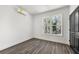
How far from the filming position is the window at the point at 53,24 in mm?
5125

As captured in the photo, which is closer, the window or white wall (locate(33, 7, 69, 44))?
white wall (locate(33, 7, 69, 44))

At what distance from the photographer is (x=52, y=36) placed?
18.0ft

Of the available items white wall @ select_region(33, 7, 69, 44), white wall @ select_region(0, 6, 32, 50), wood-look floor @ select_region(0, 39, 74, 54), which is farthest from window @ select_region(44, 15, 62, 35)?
white wall @ select_region(0, 6, 32, 50)

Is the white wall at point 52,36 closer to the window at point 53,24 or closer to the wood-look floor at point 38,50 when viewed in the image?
the window at point 53,24

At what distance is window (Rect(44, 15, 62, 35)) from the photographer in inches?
202

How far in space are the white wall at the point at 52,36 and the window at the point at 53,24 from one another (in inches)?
11.8

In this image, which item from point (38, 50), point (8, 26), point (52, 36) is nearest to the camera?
point (38, 50)

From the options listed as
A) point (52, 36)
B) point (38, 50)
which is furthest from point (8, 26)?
point (52, 36)

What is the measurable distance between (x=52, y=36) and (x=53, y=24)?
945 millimetres

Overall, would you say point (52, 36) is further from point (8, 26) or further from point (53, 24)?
point (8, 26)

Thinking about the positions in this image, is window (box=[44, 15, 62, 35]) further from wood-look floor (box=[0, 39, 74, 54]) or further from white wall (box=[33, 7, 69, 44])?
wood-look floor (box=[0, 39, 74, 54])

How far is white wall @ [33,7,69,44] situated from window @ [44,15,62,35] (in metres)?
0.30
